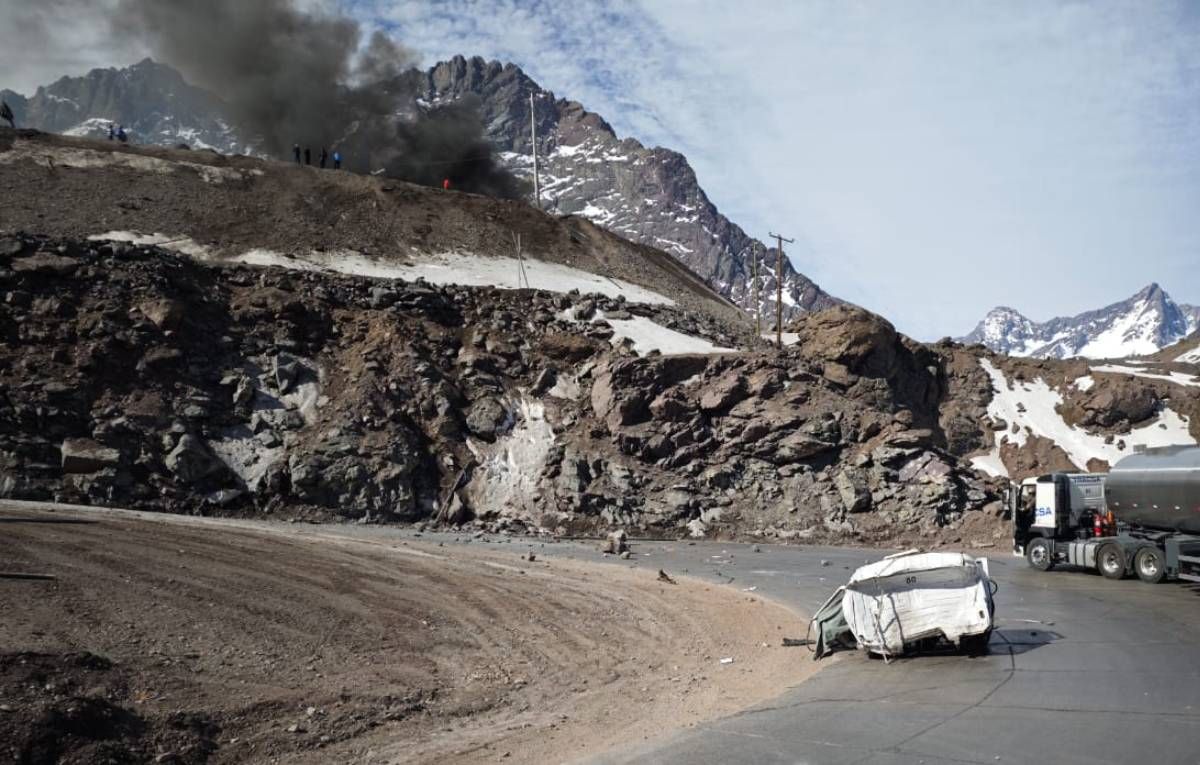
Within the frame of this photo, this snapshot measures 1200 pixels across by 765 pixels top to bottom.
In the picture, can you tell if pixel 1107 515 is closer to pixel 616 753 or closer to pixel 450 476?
pixel 616 753

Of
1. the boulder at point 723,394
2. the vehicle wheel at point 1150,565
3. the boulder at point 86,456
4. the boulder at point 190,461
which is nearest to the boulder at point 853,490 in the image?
the boulder at point 723,394

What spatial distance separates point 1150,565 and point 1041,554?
2.89m

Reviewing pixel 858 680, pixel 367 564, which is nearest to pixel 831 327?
pixel 367 564

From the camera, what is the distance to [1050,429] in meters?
52.2

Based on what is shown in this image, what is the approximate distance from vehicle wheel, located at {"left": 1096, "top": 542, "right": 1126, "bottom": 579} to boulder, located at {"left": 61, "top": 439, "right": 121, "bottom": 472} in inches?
1031

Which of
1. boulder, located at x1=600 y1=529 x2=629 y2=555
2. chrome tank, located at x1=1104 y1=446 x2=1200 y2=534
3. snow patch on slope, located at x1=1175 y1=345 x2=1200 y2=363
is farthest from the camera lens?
snow patch on slope, located at x1=1175 y1=345 x2=1200 y2=363

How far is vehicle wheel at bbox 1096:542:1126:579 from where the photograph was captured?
1895 cm

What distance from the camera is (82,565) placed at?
12.9m

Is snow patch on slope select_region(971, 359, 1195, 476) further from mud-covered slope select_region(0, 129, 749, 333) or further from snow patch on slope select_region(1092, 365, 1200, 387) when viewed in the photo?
mud-covered slope select_region(0, 129, 749, 333)

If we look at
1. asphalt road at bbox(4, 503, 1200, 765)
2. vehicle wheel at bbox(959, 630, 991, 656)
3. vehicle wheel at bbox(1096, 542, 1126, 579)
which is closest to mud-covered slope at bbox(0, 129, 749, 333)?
vehicle wheel at bbox(1096, 542, 1126, 579)

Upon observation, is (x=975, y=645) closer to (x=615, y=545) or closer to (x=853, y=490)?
(x=615, y=545)

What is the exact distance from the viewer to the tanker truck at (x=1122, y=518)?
1780 cm

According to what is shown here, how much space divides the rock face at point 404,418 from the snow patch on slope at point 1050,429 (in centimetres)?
2138

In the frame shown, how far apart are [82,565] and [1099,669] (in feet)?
48.3
